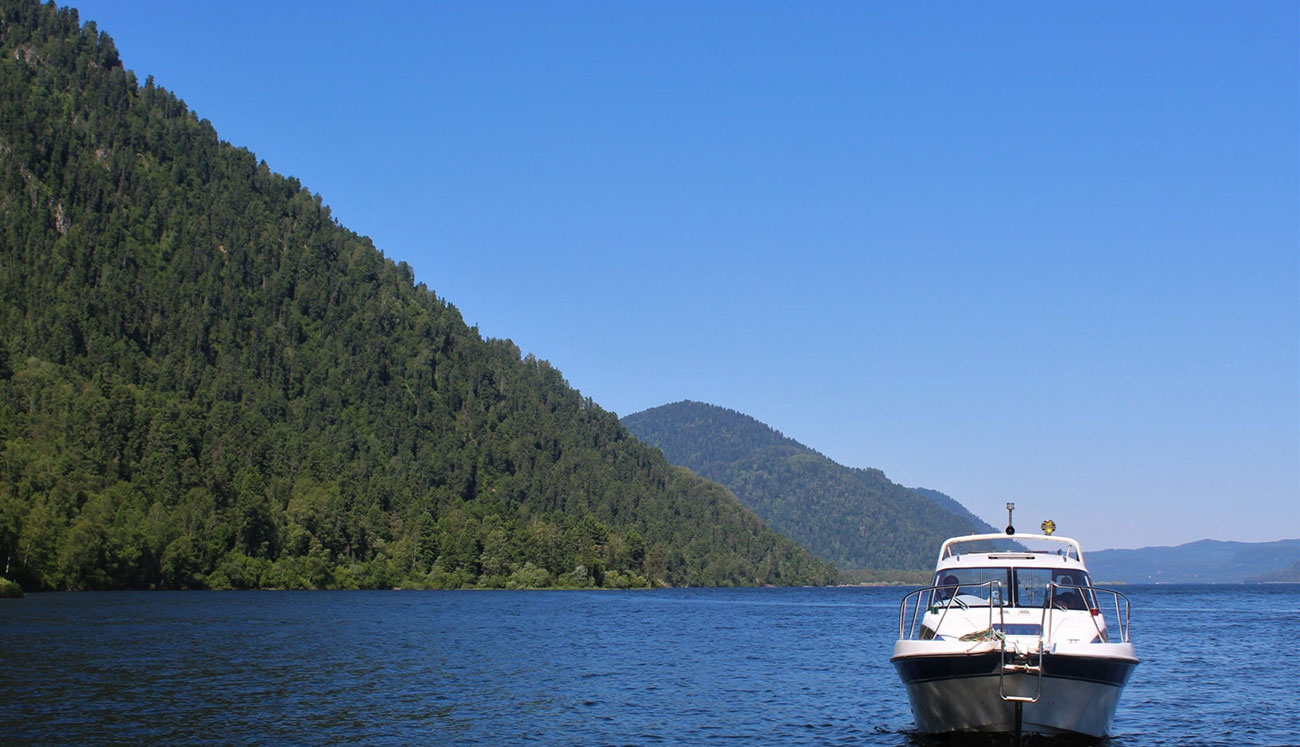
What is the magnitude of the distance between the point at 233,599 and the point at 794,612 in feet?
247

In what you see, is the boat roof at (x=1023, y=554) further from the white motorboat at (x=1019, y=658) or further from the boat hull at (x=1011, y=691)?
the boat hull at (x=1011, y=691)

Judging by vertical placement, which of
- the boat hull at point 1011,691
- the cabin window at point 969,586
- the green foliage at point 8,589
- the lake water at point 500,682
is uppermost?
the cabin window at point 969,586

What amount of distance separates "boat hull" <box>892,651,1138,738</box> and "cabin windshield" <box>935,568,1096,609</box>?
126 inches

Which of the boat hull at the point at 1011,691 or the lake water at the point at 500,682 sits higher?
→ the boat hull at the point at 1011,691

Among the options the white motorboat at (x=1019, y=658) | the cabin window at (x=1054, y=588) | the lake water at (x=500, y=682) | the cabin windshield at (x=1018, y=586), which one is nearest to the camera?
the white motorboat at (x=1019, y=658)

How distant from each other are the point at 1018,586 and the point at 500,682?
31463mm

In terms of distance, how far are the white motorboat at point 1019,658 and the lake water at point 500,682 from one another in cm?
502

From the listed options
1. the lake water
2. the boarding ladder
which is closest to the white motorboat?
the boarding ladder

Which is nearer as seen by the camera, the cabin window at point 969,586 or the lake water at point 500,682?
the cabin window at point 969,586

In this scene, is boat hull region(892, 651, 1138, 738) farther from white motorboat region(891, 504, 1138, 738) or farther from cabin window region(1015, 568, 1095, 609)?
cabin window region(1015, 568, 1095, 609)

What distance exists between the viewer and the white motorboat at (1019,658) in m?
36.2

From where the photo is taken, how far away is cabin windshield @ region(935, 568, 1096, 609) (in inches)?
1615

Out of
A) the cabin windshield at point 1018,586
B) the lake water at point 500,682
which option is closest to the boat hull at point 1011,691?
the cabin windshield at point 1018,586

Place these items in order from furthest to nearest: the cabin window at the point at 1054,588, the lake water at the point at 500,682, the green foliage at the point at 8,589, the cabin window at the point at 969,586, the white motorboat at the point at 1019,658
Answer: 1. the green foliage at the point at 8,589
2. the lake water at the point at 500,682
3. the cabin window at the point at 969,586
4. the cabin window at the point at 1054,588
5. the white motorboat at the point at 1019,658
